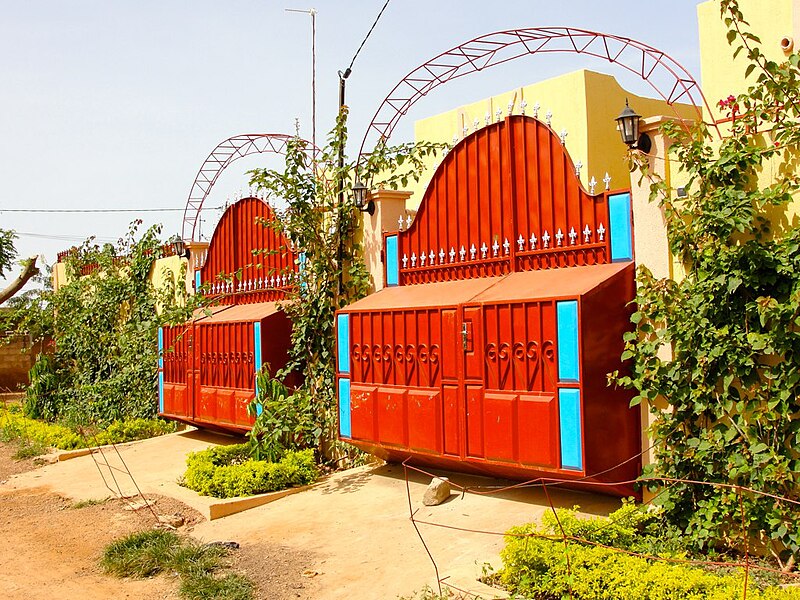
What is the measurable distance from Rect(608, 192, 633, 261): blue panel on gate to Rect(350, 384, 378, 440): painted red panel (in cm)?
291

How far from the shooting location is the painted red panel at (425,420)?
24.4 ft

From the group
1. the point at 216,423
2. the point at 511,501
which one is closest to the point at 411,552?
the point at 511,501

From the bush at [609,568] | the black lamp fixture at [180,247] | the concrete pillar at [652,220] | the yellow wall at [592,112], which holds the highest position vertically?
the yellow wall at [592,112]

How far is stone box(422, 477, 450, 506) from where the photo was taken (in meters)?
7.21

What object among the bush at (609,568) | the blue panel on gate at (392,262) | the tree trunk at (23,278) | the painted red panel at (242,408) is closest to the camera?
the bush at (609,568)

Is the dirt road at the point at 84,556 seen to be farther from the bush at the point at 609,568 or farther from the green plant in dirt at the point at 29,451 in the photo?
the green plant in dirt at the point at 29,451

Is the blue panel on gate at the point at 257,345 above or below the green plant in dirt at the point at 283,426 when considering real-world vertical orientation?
above

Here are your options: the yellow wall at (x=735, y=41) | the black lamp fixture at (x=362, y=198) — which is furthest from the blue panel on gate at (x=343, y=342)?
the yellow wall at (x=735, y=41)

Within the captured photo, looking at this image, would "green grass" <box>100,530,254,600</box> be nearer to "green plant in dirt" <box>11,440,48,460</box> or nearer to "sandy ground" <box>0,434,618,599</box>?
"sandy ground" <box>0,434,618,599</box>

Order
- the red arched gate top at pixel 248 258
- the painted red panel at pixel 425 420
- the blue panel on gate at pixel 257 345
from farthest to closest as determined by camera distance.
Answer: the red arched gate top at pixel 248 258
the blue panel on gate at pixel 257 345
the painted red panel at pixel 425 420

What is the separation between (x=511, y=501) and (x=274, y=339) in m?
4.42

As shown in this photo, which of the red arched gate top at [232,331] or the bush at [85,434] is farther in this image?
the bush at [85,434]

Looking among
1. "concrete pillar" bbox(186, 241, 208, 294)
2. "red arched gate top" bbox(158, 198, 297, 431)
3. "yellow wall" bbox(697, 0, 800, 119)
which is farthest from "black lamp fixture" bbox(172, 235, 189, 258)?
"yellow wall" bbox(697, 0, 800, 119)

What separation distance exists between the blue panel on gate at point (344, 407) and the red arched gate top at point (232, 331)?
1707mm
